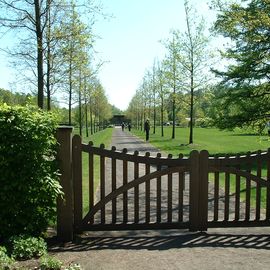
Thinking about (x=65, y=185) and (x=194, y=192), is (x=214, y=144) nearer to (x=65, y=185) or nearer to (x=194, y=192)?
(x=194, y=192)

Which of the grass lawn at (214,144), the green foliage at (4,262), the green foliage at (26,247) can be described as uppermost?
the green foliage at (4,262)

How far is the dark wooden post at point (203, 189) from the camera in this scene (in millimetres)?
6266

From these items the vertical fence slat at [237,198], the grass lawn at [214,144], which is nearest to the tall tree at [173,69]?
the grass lawn at [214,144]

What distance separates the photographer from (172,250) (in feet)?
17.6

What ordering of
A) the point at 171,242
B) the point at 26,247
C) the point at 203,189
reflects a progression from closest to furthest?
the point at 26,247, the point at 171,242, the point at 203,189

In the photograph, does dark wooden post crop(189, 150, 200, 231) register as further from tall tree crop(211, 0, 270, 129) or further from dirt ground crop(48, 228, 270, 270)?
tall tree crop(211, 0, 270, 129)

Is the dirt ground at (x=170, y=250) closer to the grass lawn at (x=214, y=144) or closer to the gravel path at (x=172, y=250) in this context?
the gravel path at (x=172, y=250)

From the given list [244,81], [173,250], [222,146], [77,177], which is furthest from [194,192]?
[222,146]

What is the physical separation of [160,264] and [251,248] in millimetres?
1406

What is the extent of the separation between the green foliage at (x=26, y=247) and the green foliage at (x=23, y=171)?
365 mm

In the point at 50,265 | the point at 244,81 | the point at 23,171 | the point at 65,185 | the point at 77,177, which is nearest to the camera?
the point at 50,265

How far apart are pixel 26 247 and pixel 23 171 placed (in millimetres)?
1042

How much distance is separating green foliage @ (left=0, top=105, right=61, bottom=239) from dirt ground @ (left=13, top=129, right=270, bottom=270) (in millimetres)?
591

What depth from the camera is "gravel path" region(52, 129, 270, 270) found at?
4.85m
